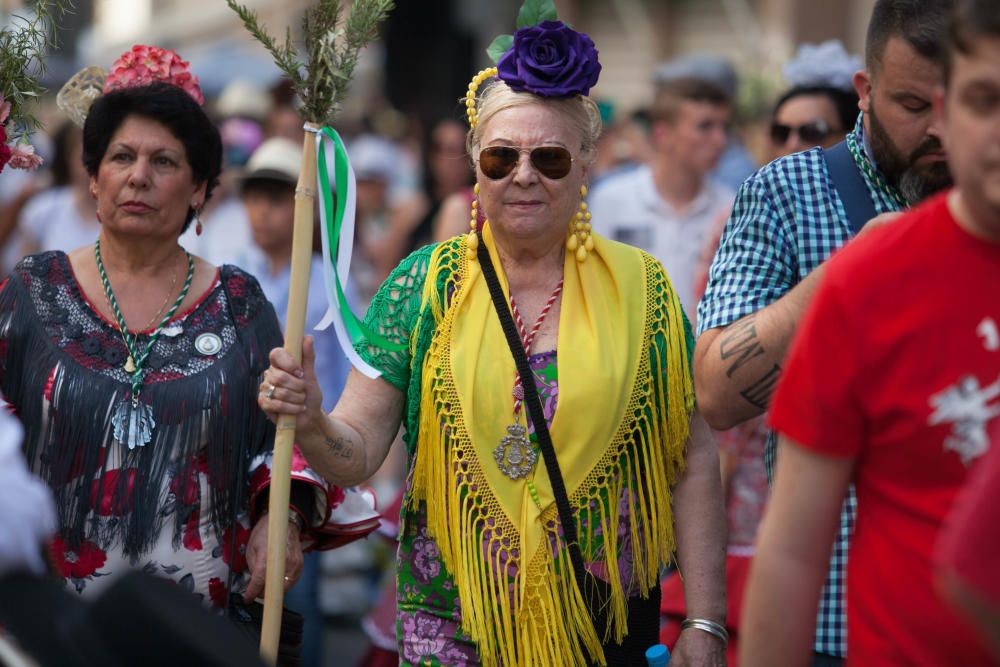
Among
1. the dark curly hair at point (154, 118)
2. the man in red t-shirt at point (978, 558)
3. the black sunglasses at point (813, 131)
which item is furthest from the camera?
the black sunglasses at point (813, 131)

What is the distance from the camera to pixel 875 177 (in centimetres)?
352

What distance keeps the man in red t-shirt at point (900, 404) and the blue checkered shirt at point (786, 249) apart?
2.86 feet

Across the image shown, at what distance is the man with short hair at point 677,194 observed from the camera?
7.37m

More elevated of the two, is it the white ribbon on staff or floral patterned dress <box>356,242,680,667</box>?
the white ribbon on staff

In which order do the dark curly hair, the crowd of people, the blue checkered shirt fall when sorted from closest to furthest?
the crowd of people < the blue checkered shirt < the dark curly hair

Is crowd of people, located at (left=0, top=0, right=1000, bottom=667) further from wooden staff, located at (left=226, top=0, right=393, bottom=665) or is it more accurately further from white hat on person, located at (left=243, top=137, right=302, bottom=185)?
white hat on person, located at (left=243, top=137, right=302, bottom=185)

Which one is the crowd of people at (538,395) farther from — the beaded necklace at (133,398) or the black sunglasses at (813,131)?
the black sunglasses at (813,131)

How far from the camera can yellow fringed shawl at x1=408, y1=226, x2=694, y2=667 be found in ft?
11.9

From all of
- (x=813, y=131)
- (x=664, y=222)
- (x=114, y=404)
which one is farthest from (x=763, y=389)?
(x=664, y=222)

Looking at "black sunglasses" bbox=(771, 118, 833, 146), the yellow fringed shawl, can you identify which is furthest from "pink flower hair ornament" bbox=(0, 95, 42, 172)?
"black sunglasses" bbox=(771, 118, 833, 146)

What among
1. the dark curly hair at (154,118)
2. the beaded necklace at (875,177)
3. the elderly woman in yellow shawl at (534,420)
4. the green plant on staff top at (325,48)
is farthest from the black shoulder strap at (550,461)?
the dark curly hair at (154,118)

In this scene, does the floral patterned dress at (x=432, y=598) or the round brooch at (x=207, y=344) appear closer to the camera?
the floral patterned dress at (x=432, y=598)

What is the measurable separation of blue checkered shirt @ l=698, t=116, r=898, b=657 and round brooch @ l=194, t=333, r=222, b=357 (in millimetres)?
1447

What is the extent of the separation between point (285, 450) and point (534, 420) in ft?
2.00
